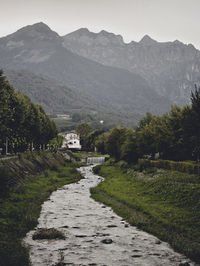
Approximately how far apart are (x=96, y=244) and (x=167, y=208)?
13.6m

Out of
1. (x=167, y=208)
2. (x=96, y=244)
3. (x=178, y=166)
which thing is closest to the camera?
(x=96, y=244)

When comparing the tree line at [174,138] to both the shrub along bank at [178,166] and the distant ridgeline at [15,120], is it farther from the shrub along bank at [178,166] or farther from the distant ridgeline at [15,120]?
the distant ridgeline at [15,120]

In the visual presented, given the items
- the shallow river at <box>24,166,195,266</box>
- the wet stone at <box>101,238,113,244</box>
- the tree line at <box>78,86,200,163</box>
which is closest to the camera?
the shallow river at <box>24,166,195,266</box>

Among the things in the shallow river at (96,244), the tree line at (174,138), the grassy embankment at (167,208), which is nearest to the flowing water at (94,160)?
the tree line at (174,138)

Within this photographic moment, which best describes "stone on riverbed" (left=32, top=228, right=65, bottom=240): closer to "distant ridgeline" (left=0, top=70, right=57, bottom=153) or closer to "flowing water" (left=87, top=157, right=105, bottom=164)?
"distant ridgeline" (left=0, top=70, right=57, bottom=153)

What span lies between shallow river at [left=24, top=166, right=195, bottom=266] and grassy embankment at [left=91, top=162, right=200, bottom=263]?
1.11 meters

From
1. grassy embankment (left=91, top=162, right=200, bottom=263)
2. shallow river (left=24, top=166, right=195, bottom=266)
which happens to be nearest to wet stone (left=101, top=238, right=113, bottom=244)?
shallow river (left=24, top=166, right=195, bottom=266)

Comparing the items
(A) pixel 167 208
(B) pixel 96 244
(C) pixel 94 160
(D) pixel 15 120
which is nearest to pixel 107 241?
(B) pixel 96 244

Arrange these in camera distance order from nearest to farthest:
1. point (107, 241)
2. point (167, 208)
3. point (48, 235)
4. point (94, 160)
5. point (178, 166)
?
1. point (107, 241)
2. point (48, 235)
3. point (167, 208)
4. point (178, 166)
5. point (94, 160)

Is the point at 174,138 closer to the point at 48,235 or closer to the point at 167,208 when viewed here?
the point at 167,208

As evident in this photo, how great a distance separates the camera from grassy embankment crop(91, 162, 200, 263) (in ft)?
78.8

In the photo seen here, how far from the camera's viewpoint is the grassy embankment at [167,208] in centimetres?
2402

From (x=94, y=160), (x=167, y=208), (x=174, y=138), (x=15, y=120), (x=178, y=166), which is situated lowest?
(x=94, y=160)

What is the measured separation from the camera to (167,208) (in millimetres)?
33719
